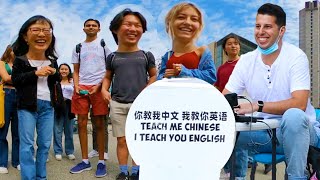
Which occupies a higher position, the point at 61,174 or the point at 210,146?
the point at 210,146

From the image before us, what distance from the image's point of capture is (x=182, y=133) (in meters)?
2.03

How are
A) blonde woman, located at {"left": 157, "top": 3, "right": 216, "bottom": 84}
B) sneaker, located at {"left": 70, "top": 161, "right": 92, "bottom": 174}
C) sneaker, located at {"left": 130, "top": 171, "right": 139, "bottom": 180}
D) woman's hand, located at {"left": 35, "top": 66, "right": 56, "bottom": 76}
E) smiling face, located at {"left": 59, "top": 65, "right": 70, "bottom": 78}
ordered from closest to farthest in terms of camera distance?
blonde woman, located at {"left": 157, "top": 3, "right": 216, "bottom": 84}, woman's hand, located at {"left": 35, "top": 66, "right": 56, "bottom": 76}, sneaker, located at {"left": 130, "top": 171, "right": 139, "bottom": 180}, sneaker, located at {"left": 70, "top": 161, "right": 92, "bottom": 174}, smiling face, located at {"left": 59, "top": 65, "right": 70, "bottom": 78}

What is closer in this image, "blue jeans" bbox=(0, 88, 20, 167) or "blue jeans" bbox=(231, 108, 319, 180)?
"blue jeans" bbox=(231, 108, 319, 180)

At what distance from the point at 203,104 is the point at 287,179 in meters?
0.69

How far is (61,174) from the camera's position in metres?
4.07

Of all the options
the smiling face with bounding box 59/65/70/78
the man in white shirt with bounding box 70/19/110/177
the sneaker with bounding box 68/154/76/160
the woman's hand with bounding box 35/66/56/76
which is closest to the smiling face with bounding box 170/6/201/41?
the woman's hand with bounding box 35/66/56/76

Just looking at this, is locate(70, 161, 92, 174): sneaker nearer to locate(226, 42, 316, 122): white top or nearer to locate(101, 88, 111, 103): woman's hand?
locate(101, 88, 111, 103): woman's hand

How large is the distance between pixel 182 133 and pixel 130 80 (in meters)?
1.70

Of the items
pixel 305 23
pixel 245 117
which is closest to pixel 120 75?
pixel 245 117

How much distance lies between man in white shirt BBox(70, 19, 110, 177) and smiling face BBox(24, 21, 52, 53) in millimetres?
758

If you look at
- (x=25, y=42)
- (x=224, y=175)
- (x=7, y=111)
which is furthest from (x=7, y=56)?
(x=224, y=175)

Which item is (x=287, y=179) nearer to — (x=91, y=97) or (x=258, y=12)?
(x=258, y=12)

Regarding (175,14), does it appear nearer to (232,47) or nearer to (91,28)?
(91,28)

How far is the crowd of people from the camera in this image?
2471 millimetres
